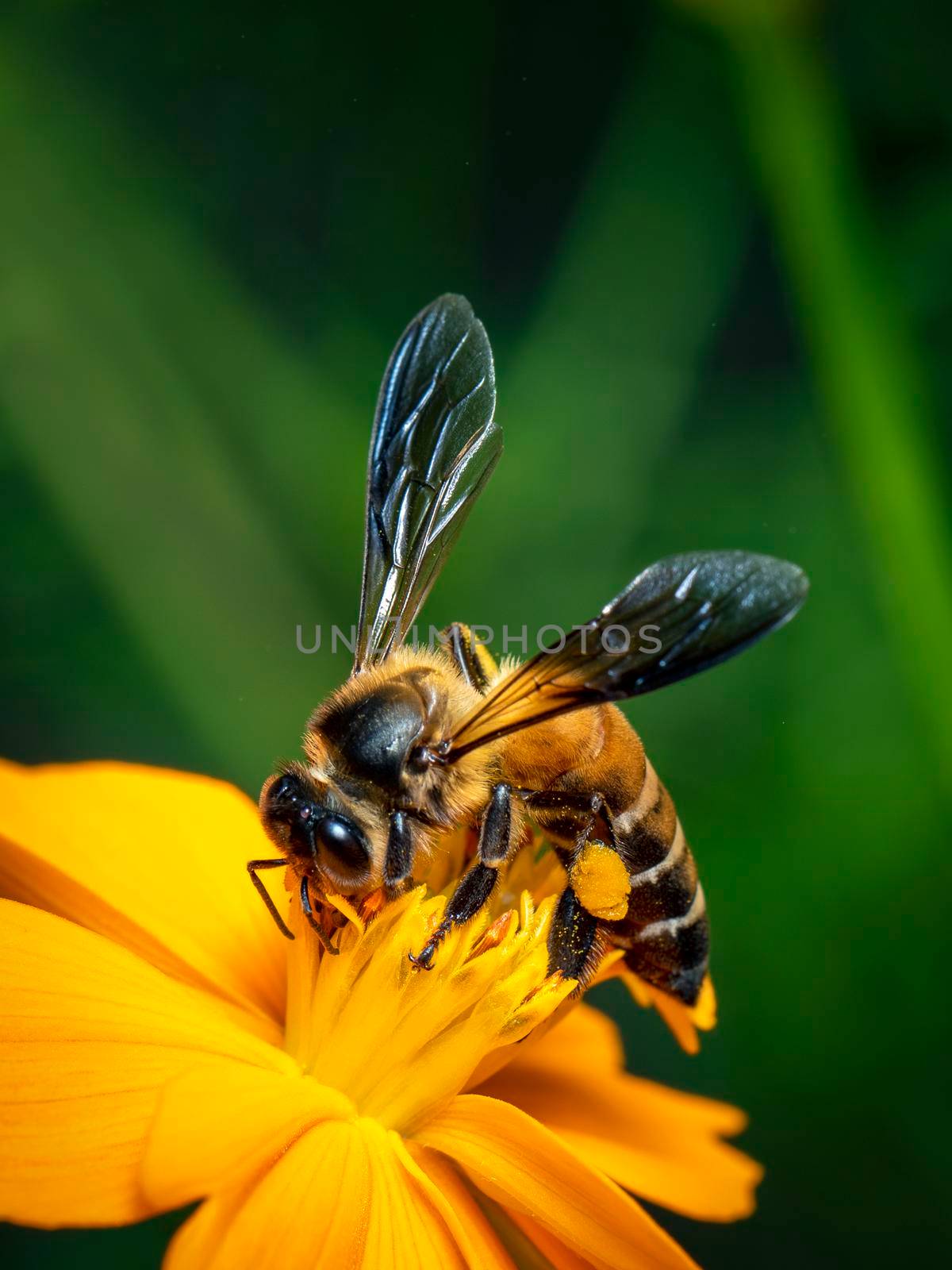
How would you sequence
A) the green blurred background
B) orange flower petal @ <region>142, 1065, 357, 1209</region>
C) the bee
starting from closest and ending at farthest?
orange flower petal @ <region>142, 1065, 357, 1209</region>
the bee
the green blurred background

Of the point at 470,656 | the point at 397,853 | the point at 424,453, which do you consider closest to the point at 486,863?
the point at 397,853

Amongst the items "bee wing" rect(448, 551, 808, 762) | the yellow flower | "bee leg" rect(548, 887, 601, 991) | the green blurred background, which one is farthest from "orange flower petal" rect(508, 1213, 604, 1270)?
the green blurred background

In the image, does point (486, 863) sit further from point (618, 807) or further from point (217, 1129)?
point (217, 1129)

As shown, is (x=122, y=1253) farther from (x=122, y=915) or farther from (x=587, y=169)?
(x=587, y=169)

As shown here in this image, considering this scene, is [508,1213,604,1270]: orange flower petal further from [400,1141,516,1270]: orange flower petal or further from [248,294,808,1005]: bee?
[248,294,808,1005]: bee

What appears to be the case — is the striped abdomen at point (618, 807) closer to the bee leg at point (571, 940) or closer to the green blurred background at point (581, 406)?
the bee leg at point (571, 940)

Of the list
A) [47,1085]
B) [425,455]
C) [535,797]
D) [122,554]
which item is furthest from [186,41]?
[47,1085]
